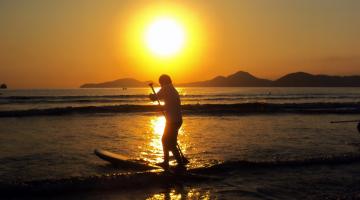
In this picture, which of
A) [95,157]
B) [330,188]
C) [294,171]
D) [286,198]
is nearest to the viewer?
[286,198]

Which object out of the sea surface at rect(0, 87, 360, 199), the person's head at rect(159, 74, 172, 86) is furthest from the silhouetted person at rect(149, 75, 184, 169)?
Result: the sea surface at rect(0, 87, 360, 199)

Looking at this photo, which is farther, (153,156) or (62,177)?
(153,156)

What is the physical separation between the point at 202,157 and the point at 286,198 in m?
4.77

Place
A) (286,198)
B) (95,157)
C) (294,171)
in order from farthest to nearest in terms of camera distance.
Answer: (95,157)
(294,171)
(286,198)

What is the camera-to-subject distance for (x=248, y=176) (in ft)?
33.0

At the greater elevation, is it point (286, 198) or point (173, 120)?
point (173, 120)

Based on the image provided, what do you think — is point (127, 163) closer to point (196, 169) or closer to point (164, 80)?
point (196, 169)

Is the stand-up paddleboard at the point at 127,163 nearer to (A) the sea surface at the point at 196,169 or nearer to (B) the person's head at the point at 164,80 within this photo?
(A) the sea surface at the point at 196,169

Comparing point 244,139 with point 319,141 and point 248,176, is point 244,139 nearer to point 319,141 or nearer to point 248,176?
point 319,141

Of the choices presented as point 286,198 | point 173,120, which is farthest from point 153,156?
point 286,198

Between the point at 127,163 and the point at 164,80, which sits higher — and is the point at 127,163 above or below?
below

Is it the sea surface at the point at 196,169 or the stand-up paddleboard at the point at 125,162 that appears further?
the stand-up paddleboard at the point at 125,162

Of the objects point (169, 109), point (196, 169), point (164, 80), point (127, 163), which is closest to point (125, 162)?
point (127, 163)

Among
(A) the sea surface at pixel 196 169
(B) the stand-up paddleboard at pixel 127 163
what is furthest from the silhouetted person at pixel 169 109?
(A) the sea surface at pixel 196 169
